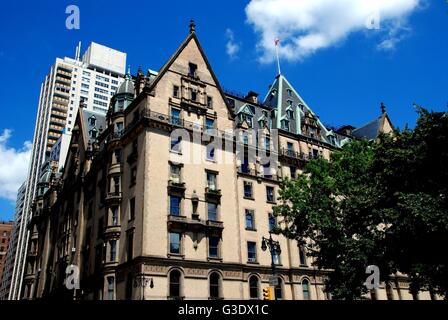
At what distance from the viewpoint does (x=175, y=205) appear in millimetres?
41344

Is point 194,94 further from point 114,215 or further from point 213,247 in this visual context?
point 213,247

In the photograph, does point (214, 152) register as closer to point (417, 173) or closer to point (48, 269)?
point (417, 173)

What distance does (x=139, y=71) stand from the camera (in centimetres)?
4750

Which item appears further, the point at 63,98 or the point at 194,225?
the point at 63,98

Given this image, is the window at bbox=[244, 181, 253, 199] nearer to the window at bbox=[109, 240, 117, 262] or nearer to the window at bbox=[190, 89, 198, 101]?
the window at bbox=[190, 89, 198, 101]

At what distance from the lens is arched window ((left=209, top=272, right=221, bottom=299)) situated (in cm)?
4000

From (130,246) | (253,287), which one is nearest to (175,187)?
(130,246)

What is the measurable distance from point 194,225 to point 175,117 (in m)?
12.2

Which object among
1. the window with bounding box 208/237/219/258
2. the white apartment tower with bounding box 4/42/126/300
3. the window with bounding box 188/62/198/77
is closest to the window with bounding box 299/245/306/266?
the window with bounding box 208/237/219/258

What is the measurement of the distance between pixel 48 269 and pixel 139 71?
107 feet

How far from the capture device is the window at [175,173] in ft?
139

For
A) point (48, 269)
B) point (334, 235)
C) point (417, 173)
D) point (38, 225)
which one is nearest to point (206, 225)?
point (334, 235)

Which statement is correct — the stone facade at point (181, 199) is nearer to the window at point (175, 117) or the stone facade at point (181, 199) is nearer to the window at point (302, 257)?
the window at point (175, 117)

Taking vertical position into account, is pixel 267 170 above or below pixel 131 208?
above
